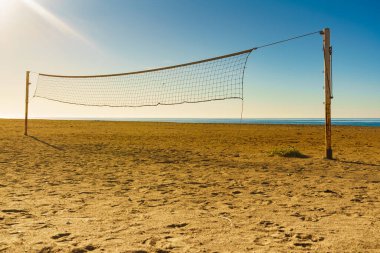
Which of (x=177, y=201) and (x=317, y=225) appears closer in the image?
(x=317, y=225)

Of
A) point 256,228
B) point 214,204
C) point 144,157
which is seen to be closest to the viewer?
point 256,228

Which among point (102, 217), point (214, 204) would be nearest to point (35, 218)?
point (102, 217)

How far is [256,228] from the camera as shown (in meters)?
3.45

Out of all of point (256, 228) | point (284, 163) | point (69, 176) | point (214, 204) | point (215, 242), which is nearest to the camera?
point (215, 242)

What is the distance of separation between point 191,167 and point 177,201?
3.14 m

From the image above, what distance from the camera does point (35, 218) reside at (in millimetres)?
3697

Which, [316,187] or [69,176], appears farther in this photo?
[69,176]

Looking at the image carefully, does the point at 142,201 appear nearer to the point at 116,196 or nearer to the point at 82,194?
the point at 116,196

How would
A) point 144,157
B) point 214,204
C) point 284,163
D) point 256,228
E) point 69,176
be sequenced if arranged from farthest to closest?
point 144,157
point 284,163
point 69,176
point 214,204
point 256,228

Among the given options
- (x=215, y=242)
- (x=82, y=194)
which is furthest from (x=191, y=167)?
(x=215, y=242)

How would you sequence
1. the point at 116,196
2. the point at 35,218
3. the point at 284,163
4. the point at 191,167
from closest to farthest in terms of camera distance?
the point at 35,218
the point at 116,196
the point at 191,167
the point at 284,163

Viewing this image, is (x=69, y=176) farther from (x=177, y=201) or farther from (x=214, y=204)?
(x=214, y=204)

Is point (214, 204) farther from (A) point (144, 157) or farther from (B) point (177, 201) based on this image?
(A) point (144, 157)

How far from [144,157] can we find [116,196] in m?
4.52
